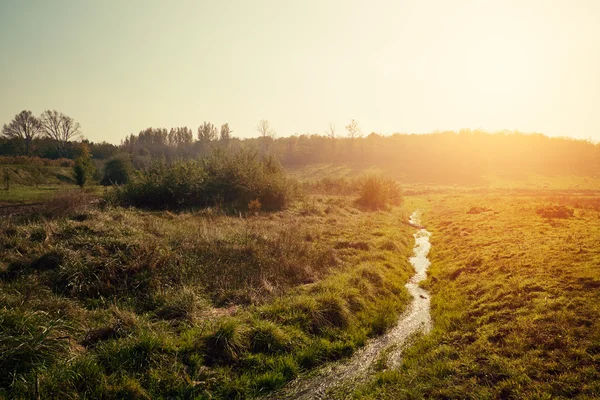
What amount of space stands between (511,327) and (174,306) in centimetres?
909

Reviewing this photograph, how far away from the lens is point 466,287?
11938 millimetres

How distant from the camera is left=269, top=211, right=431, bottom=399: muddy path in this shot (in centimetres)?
682

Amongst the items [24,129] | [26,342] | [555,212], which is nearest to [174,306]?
[26,342]

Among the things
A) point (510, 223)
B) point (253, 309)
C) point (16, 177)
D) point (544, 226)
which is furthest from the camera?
point (16, 177)

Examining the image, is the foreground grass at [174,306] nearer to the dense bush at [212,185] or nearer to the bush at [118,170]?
the dense bush at [212,185]

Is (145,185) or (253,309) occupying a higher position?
(145,185)

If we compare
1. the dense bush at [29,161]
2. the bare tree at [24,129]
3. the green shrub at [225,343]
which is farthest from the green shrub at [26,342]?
the bare tree at [24,129]

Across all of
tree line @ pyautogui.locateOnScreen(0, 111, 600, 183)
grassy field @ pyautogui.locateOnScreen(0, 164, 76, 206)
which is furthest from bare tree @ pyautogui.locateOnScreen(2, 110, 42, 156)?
grassy field @ pyautogui.locateOnScreen(0, 164, 76, 206)

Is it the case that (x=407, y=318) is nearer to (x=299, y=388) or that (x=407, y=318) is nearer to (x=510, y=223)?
(x=299, y=388)

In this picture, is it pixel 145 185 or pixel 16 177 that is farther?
pixel 16 177

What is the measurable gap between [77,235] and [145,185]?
11.4 m

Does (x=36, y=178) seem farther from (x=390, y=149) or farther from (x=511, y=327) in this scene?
(x=390, y=149)

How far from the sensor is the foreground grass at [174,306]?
6281 mm

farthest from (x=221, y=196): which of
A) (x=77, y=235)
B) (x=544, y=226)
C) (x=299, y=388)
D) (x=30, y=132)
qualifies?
(x=30, y=132)
